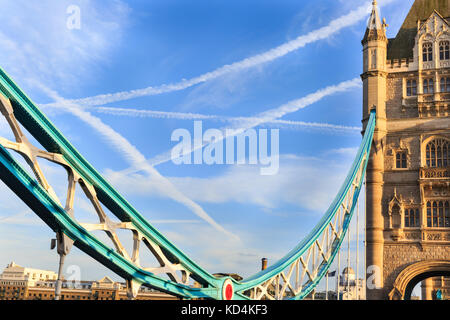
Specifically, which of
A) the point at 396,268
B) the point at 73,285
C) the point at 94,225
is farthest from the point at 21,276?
the point at 94,225

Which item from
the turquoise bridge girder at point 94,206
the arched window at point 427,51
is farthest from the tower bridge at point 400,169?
the turquoise bridge girder at point 94,206

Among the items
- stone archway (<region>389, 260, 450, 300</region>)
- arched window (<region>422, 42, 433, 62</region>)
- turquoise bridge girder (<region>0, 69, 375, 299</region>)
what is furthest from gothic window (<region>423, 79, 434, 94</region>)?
turquoise bridge girder (<region>0, 69, 375, 299</region>)

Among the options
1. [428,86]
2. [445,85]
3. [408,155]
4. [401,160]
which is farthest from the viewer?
[428,86]

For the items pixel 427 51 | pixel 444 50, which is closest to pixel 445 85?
pixel 444 50

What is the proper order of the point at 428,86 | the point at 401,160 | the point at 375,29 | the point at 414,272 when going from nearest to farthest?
the point at 414,272 → the point at 401,160 → the point at 428,86 → the point at 375,29

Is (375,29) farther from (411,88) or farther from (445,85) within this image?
(445,85)

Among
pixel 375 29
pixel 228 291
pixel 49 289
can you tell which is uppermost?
pixel 375 29
